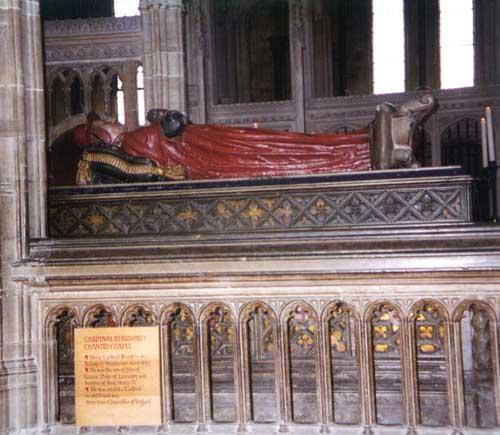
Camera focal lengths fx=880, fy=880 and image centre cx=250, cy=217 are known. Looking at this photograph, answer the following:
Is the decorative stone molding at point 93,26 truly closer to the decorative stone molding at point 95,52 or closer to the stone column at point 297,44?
the decorative stone molding at point 95,52

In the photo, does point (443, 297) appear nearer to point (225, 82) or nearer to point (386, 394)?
point (386, 394)

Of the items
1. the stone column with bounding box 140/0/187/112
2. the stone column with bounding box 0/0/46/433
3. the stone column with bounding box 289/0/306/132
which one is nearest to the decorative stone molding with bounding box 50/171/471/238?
the stone column with bounding box 0/0/46/433

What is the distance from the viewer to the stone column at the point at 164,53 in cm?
1052

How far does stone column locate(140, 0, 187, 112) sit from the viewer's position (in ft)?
34.5

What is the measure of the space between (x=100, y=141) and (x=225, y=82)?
11615 millimetres

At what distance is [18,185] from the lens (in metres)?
5.94

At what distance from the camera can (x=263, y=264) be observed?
212 inches

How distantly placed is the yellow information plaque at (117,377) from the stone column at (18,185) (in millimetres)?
382

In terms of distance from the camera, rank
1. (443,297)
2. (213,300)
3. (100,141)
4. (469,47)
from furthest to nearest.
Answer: (469,47) → (100,141) → (213,300) → (443,297)

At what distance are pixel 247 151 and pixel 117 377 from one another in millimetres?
1763

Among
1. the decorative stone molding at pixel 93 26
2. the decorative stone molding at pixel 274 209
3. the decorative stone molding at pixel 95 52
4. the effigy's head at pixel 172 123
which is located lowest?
the decorative stone molding at pixel 274 209

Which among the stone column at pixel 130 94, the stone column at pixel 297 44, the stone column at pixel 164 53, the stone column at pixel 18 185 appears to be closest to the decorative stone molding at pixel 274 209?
the stone column at pixel 18 185

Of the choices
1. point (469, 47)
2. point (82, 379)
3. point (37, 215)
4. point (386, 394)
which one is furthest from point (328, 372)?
point (469, 47)

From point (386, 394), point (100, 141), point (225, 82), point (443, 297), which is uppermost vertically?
point (225, 82)
